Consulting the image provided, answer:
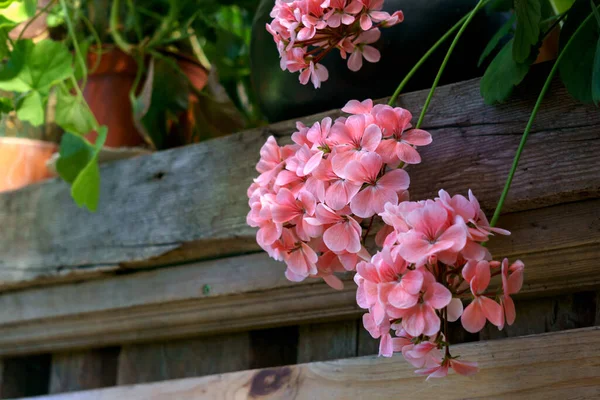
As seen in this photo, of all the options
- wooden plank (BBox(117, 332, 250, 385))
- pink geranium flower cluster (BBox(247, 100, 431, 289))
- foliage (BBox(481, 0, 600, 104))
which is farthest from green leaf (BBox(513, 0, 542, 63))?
wooden plank (BBox(117, 332, 250, 385))

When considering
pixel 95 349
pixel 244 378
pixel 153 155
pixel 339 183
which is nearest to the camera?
pixel 339 183

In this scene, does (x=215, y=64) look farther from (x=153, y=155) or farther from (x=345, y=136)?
(x=345, y=136)

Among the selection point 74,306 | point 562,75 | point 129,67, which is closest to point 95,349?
point 74,306

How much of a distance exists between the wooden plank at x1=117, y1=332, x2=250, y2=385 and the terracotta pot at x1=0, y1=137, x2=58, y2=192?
327mm

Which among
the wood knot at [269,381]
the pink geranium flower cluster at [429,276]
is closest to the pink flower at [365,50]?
the pink geranium flower cluster at [429,276]

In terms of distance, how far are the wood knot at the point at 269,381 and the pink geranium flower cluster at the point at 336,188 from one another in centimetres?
21

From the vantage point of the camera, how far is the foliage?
62cm

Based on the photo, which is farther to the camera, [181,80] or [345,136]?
[181,80]

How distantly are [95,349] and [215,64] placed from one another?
1.57 ft

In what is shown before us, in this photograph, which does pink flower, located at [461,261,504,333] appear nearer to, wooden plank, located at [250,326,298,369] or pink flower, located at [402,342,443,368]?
pink flower, located at [402,342,443,368]

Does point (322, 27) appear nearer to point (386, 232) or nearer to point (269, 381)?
point (386, 232)

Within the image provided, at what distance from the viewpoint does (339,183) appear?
596 mm

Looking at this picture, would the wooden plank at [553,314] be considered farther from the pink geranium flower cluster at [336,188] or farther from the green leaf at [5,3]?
the green leaf at [5,3]

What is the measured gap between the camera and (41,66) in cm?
94
